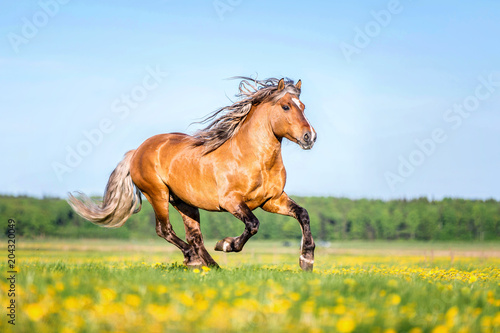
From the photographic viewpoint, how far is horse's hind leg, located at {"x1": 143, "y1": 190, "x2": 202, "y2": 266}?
8.97 meters

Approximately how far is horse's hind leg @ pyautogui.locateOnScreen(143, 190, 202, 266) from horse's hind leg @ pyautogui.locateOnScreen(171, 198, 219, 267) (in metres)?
0.11

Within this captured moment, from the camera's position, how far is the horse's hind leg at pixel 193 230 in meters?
9.09

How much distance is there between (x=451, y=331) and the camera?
398cm

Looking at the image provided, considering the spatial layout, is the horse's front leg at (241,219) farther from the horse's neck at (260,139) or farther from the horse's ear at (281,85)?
the horse's ear at (281,85)

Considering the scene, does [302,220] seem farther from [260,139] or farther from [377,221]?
[377,221]

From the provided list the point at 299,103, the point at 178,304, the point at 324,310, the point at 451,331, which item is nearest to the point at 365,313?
the point at 324,310

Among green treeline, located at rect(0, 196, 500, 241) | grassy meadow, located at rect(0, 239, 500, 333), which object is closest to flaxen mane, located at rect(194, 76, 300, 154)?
grassy meadow, located at rect(0, 239, 500, 333)

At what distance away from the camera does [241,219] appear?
7.72 meters

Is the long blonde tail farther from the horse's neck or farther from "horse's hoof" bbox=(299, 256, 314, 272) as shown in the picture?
"horse's hoof" bbox=(299, 256, 314, 272)

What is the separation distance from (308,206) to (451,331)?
83319 millimetres

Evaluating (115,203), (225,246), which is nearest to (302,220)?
(225,246)

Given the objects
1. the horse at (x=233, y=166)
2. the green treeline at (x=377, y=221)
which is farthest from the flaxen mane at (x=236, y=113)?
the green treeline at (x=377, y=221)

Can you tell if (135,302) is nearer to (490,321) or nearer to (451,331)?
(451,331)

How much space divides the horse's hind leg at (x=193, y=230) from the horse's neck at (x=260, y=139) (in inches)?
70.9
